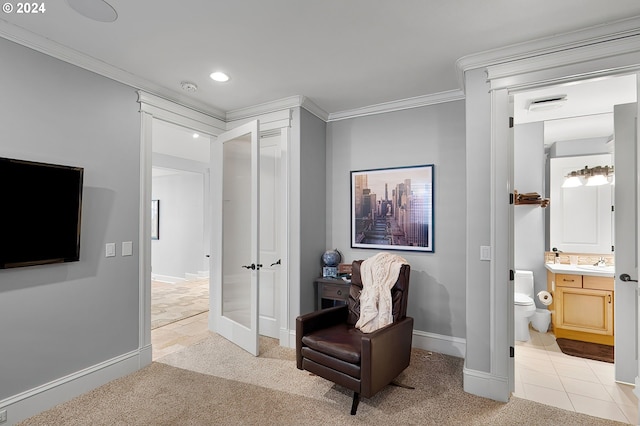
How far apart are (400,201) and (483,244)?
1.16m

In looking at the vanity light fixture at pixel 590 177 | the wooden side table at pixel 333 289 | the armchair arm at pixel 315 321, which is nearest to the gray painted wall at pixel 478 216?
the armchair arm at pixel 315 321

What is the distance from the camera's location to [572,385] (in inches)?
107

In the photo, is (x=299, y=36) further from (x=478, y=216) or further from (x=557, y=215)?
(x=557, y=215)

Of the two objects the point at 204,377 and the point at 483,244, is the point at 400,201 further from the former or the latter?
the point at 204,377

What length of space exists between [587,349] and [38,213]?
5120mm

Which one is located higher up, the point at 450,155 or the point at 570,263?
the point at 450,155

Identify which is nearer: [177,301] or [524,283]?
[524,283]

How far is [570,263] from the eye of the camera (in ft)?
13.8

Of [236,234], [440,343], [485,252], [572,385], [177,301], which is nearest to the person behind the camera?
[485,252]

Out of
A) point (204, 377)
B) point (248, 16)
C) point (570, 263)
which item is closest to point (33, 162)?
point (248, 16)

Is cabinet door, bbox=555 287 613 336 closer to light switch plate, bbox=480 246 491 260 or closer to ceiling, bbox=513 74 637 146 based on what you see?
ceiling, bbox=513 74 637 146

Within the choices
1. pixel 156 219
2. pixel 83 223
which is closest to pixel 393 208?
pixel 83 223

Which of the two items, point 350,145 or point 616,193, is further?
point 350,145

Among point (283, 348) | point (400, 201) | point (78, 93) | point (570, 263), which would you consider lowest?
point (283, 348)
